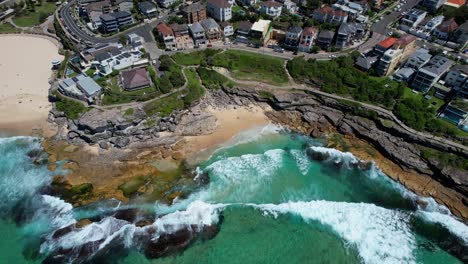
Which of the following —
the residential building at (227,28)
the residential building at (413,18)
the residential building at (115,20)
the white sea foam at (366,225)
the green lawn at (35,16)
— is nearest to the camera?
the white sea foam at (366,225)

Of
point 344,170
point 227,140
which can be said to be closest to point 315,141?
point 344,170

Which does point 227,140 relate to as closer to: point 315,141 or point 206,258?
point 315,141

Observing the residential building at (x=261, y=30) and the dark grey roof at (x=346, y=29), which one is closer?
the dark grey roof at (x=346, y=29)

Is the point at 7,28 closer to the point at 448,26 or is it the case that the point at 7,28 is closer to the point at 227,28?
the point at 227,28

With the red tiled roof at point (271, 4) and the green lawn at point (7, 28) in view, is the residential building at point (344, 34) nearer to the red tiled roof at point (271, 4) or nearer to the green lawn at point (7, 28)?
the red tiled roof at point (271, 4)

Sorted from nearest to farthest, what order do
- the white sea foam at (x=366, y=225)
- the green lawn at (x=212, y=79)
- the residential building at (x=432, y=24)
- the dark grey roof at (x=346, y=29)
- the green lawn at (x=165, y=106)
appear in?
the white sea foam at (x=366, y=225) < the green lawn at (x=165, y=106) < the green lawn at (x=212, y=79) < the dark grey roof at (x=346, y=29) < the residential building at (x=432, y=24)

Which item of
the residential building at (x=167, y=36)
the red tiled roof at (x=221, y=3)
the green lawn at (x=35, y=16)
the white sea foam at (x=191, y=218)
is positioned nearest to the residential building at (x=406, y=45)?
the red tiled roof at (x=221, y=3)

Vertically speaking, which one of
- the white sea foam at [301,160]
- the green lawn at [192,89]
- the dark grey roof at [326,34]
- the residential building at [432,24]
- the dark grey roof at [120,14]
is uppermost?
the residential building at [432,24]

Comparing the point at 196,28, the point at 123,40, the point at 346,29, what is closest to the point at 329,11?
the point at 346,29
